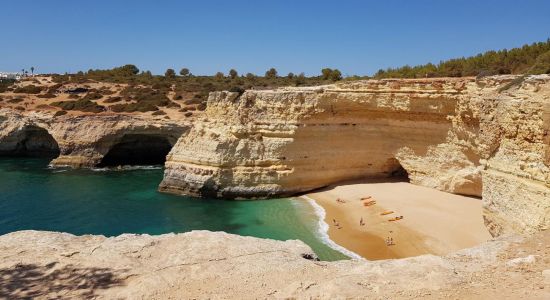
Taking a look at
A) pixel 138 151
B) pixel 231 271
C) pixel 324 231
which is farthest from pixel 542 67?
pixel 138 151

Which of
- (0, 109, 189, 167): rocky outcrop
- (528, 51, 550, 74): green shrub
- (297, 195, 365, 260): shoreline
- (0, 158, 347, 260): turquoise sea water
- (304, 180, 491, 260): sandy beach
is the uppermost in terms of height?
(528, 51, 550, 74): green shrub

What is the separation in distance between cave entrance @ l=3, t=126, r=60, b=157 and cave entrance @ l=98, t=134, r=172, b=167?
22.8 ft

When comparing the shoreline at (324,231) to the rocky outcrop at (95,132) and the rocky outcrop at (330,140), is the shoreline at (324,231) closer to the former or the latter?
the rocky outcrop at (330,140)

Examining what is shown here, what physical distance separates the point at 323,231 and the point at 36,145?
29.7 meters

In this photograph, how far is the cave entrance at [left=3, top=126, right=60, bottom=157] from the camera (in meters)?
33.9

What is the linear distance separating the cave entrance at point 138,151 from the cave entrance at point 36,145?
6952 mm

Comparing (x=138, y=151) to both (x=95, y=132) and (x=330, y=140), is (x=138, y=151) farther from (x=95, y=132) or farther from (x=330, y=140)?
(x=330, y=140)

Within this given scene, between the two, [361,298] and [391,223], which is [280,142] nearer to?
[391,223]

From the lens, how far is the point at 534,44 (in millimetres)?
26938

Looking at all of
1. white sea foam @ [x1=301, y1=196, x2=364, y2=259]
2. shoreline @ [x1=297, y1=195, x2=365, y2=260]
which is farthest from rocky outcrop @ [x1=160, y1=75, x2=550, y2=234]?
white sea foam @ [x1=301, y1=196, x2=364, y2=259]

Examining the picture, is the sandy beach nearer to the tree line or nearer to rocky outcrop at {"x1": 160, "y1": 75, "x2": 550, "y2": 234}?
rocky outcrop at {"x1": 160, "y1": 75, "x2": 550, "y2": 234}

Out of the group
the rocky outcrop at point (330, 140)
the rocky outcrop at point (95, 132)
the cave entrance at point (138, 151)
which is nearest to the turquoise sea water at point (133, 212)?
the rocky outcrop at point (330, 140)

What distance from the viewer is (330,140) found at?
67.1 ft

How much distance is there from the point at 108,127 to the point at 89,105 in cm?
662
